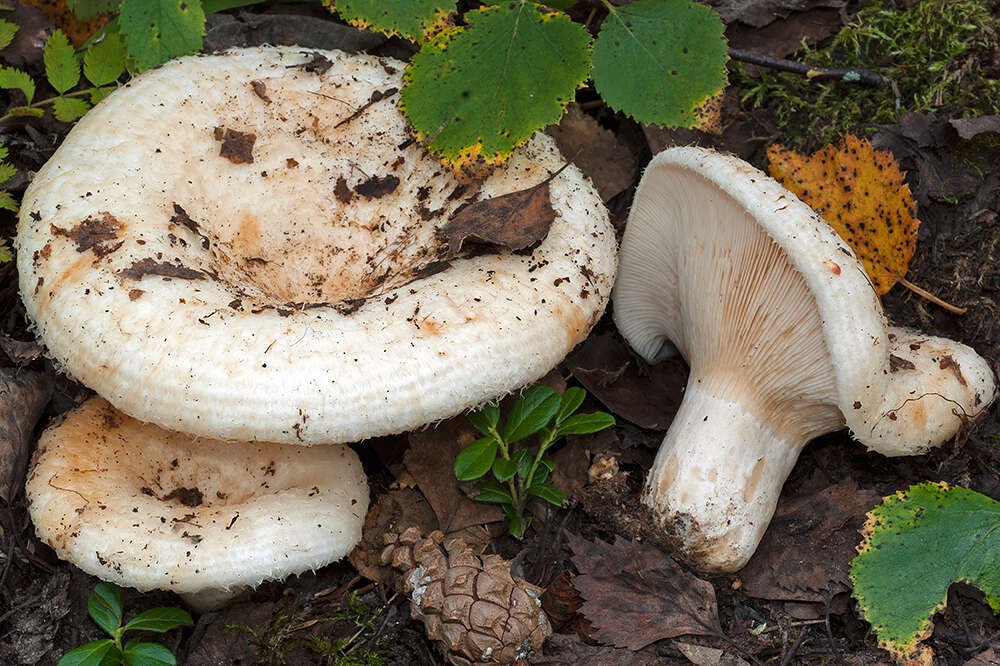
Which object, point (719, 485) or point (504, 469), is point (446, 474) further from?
point (719, 485)

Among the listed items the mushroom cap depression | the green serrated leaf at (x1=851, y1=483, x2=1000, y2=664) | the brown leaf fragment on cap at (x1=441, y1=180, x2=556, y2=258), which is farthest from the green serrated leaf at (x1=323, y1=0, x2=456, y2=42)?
the green serrated leaf at (x1=851, y1=483, x2=1000, y2=664)

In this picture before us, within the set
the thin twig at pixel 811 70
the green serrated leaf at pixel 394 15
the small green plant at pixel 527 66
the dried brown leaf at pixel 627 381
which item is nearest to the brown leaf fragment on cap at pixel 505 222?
the small green plant at pixel 527 66

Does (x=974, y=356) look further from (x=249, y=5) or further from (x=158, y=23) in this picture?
(x=249, y=5)

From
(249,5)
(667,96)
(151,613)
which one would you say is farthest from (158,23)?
(151,613)

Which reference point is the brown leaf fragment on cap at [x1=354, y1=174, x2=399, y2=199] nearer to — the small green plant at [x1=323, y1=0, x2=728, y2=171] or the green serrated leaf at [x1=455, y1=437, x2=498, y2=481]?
the small green plant at [x1=323, y1=0, x2=728, y2=171]

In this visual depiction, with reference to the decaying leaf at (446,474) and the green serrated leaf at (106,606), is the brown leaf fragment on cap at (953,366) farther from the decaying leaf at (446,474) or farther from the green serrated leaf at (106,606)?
the green serrated leaf at (106,606)

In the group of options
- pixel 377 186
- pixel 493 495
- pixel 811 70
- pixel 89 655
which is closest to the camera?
pixel 89 655

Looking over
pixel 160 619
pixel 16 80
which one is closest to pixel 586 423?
pixel 160 619
